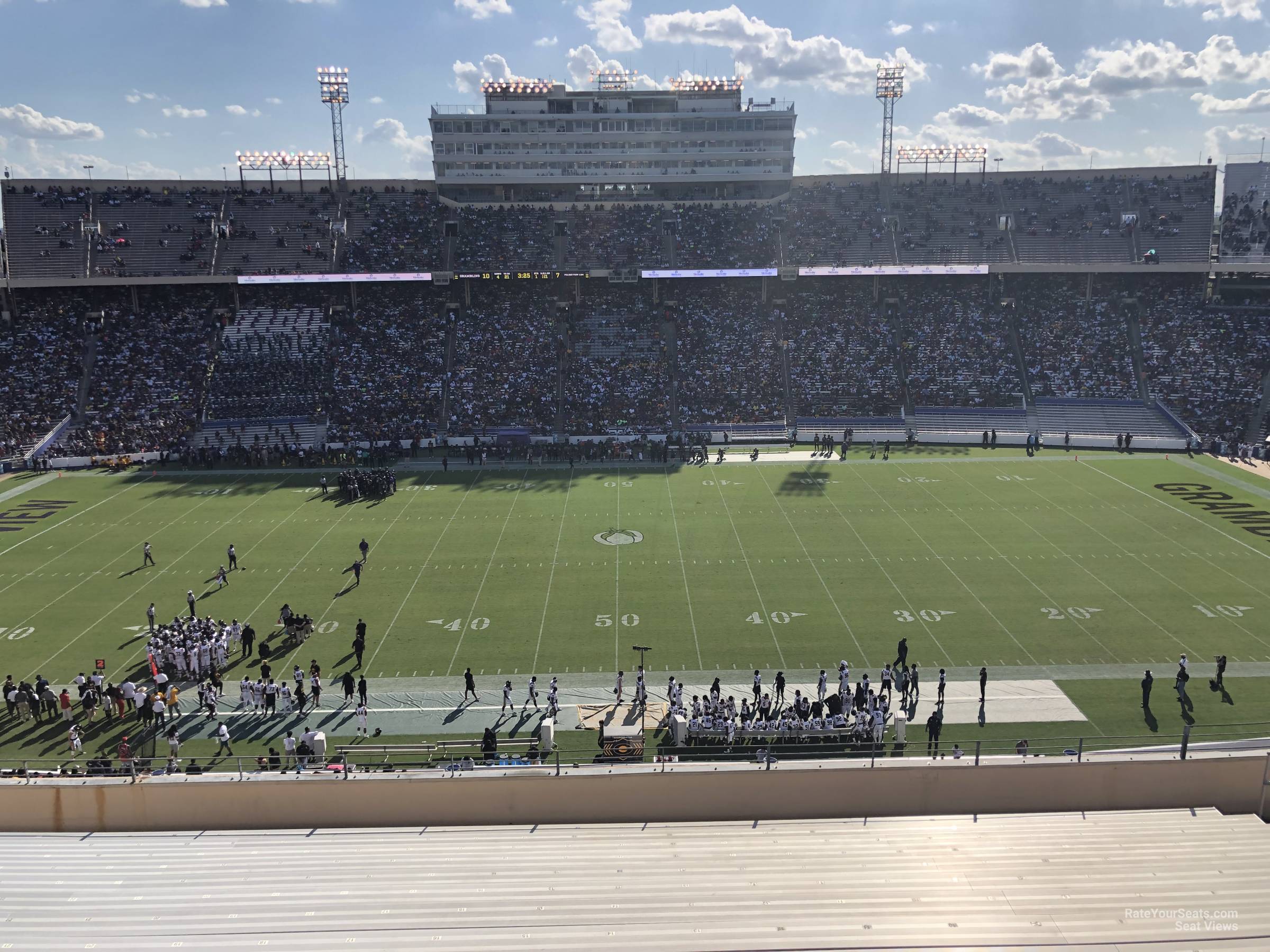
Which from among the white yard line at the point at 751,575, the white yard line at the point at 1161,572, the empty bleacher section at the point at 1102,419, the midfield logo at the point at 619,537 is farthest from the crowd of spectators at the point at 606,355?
the white yard line at the point at 1161,572

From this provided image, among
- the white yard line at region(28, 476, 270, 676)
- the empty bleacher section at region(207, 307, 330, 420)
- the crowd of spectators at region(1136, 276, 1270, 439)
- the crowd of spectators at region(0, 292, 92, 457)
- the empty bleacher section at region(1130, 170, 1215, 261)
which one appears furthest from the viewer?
the empty bleacher section at region(1130, 170, 1215, 261)

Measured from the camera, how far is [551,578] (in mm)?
25531

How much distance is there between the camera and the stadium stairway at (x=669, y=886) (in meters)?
9.02

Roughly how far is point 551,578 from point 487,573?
192cm

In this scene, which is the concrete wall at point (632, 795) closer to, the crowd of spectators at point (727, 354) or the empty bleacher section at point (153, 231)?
the crowd of spectators at point (727, 354)

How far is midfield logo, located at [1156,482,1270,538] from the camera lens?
2880 cm

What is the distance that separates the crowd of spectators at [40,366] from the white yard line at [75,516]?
24.9 feet

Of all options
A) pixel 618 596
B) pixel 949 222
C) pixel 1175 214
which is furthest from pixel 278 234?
pixel 1175 214

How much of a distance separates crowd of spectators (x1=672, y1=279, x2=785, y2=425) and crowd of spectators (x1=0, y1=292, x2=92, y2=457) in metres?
28.8

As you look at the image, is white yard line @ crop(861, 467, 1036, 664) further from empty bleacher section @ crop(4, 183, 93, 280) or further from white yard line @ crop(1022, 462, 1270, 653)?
empty bleacher section @ crop(4, 183, 93, 280)

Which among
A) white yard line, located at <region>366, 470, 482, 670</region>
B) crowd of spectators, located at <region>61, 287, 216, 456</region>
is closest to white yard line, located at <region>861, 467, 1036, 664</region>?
white yard line, located at <region>366, 470, 482, 670</region>

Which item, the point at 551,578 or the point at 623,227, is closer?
the point at 551,578

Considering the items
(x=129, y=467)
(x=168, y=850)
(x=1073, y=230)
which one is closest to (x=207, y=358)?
(x=129, y=467)

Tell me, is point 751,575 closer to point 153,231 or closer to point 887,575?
point 887,575
